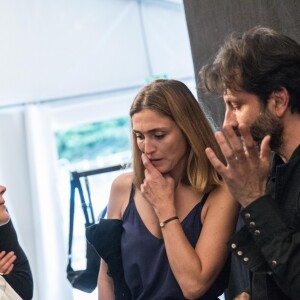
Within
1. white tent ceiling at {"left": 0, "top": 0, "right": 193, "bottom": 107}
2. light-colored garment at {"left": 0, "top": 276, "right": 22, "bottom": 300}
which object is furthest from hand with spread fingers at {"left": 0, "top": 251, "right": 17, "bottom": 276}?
white tent ceiling at {"left": 0, "top": 0, "right": 193, "bottom": 107}

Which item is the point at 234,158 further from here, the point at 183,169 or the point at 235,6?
the point at 235,6

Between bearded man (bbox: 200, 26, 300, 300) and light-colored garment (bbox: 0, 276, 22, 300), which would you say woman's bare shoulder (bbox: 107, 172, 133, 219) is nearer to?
light-colored garment (bbox: 0, 276, 22, 300)

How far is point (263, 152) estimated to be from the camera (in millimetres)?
1236

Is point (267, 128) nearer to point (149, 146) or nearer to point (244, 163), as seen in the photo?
point (244, 163)

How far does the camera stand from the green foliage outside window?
439 centimetres

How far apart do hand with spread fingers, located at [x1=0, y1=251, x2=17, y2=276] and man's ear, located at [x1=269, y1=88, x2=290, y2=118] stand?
1.05m

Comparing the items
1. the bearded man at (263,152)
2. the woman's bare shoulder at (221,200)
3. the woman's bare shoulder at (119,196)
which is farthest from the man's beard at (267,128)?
the woman's bare shoulder at (119,196)

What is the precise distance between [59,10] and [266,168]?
347cm

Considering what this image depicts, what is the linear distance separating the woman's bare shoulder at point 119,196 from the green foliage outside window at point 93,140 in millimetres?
2516

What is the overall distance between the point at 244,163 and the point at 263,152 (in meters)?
0.05

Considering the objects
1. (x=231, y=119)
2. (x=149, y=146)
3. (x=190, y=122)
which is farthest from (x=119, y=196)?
(x=231, y=119)

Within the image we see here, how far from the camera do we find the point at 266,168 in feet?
4.10

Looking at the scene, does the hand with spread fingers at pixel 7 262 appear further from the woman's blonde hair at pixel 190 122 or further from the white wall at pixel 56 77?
the white wall at pixel 56 77

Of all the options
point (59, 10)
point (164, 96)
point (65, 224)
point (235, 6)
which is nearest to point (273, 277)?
point (164, 96)
